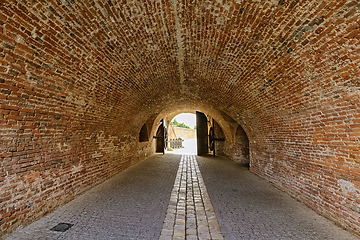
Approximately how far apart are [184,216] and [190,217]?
0.12 meters

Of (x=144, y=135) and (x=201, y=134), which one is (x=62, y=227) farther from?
(x=201, y=134)

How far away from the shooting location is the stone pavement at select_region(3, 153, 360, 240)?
→ 9.24 feet

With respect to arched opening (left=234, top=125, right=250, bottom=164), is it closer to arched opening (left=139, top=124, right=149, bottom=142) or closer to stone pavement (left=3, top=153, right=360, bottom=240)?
stone pavement (left=3, top=153, right=360, bottom=240)

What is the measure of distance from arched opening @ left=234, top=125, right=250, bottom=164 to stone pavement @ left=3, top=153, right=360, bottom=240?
427 centimetres

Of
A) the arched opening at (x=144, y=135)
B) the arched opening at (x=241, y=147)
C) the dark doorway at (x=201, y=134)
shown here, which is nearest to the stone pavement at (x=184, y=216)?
the arched opening at (x=241, y=147)

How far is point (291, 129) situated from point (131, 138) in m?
6.66

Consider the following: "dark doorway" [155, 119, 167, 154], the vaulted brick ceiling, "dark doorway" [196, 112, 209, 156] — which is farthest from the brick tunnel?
"dark doorway" [155, 119, 167, 154]

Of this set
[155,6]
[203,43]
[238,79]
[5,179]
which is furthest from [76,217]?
[238,79]

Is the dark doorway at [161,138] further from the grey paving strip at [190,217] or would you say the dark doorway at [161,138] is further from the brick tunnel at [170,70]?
the brick tunnel at [170,70]

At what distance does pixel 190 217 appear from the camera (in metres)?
3.45

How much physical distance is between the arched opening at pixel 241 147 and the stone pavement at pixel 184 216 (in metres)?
4.27

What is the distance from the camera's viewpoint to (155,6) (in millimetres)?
2842

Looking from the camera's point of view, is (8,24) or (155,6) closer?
(8,24)

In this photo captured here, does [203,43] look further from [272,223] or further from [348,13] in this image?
[272,223]
